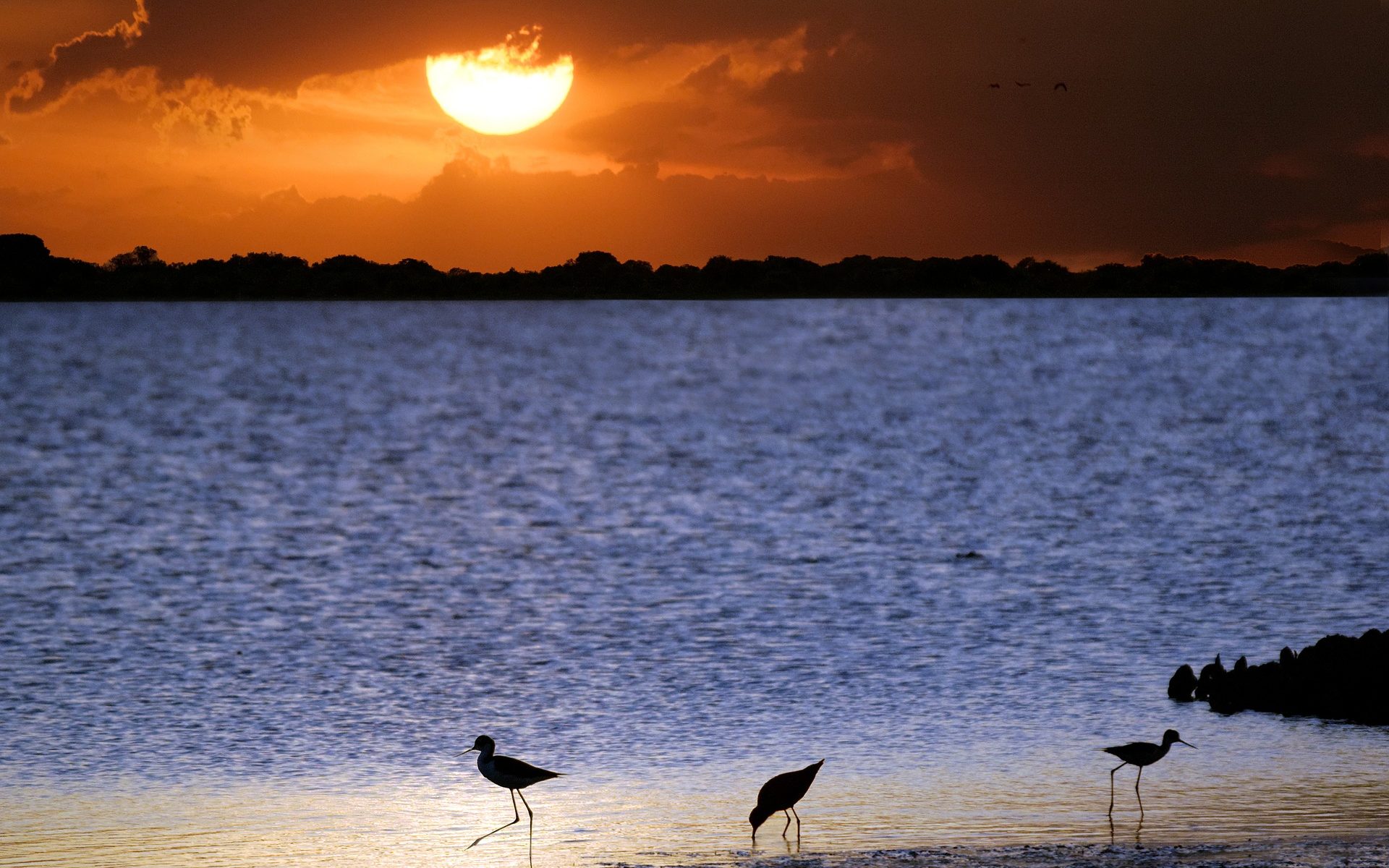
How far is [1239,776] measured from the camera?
16.8 m

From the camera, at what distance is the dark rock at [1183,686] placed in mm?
21234

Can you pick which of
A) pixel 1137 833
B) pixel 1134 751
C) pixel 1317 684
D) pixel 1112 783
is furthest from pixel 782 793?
pixel 1317 684

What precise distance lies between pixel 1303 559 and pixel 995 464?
123 ft

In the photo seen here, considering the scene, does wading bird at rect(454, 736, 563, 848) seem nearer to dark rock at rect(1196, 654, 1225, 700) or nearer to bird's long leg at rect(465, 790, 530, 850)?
bird's long leg at rect(465, 790, 530, 850)

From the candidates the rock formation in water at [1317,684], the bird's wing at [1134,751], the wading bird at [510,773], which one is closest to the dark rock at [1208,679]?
the rock formation in water at [1317,684]

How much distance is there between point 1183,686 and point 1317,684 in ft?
5.81

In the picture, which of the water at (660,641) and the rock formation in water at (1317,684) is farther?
the rock formation in water at (1317,684)

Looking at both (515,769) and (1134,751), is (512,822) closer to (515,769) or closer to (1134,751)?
(515,769)

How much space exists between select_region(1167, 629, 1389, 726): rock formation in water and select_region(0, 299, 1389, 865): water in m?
0.69

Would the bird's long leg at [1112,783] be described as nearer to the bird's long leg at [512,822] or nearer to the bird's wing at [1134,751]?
the bird's wing at [1134,751]

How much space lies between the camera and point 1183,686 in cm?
2128

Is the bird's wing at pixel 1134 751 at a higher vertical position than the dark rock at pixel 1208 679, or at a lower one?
higher

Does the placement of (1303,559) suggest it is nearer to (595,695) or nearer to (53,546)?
(595,695)

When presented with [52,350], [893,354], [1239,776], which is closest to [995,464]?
[1239,776]
